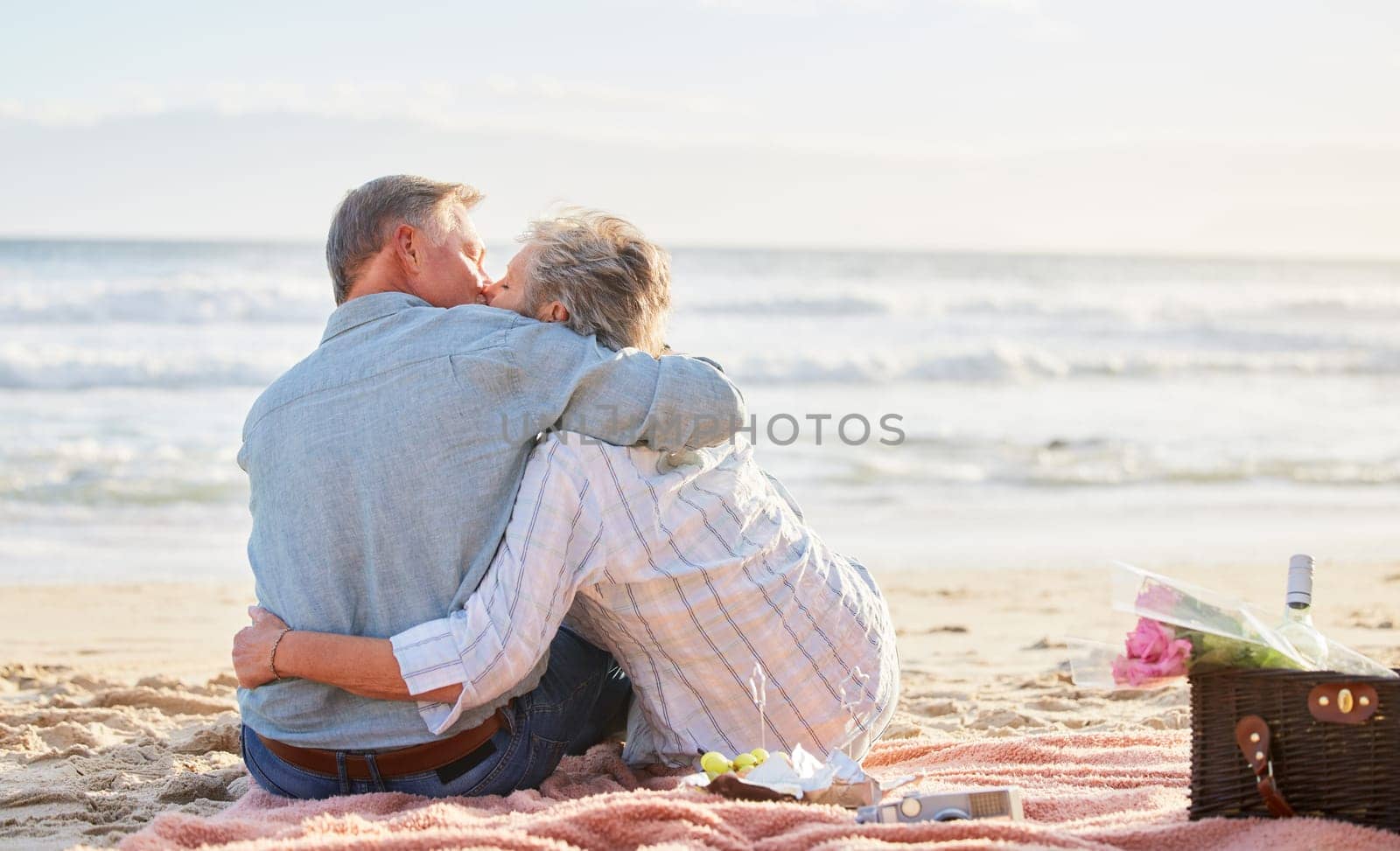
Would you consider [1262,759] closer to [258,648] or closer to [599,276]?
[599,276]

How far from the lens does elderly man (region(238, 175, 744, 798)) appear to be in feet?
8.76

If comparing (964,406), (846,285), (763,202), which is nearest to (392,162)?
(763,202)

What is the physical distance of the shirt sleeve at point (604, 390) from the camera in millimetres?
2662

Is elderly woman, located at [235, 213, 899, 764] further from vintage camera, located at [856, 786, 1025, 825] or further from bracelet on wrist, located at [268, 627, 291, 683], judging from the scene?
vintage camera, located at [856, 786, 1025, 825]

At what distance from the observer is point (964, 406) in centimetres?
1330

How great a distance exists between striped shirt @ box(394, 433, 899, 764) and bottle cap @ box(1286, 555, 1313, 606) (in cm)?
91

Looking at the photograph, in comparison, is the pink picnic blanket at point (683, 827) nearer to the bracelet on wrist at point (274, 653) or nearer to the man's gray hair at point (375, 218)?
the bracelet on wrist at point (274, 653)

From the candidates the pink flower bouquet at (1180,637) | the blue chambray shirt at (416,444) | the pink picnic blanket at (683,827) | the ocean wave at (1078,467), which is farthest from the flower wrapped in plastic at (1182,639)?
the ocean wave at (1078,467)

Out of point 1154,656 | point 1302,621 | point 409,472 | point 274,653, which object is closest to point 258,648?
point 274,653

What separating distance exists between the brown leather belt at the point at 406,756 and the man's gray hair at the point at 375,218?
1.01 meters

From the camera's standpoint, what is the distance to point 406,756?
2.79 metres

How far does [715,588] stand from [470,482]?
554 mm

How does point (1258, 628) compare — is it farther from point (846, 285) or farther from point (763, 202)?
point (763, 202)

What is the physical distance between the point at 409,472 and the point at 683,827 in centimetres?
88
